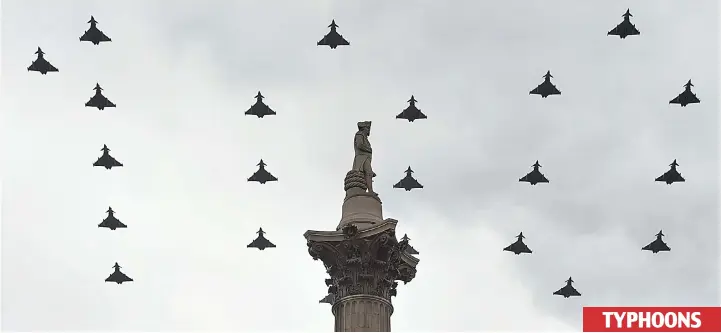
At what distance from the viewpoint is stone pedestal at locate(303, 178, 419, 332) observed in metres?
38.7

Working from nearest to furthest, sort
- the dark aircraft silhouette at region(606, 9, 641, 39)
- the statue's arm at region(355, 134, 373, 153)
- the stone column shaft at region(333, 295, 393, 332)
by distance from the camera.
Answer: the stone column shaft at region(333, 295, 393, 332), the statue's arm at region(355, 134, 373, 153), the dark aircraft silhouette at region(606, 9, 641, 39)

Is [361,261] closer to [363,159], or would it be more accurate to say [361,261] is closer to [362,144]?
[363,159]

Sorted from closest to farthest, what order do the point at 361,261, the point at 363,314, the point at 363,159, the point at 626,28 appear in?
the point at 363,314 < the point at 361,261 < the point at 363,159 < the point at 626,28

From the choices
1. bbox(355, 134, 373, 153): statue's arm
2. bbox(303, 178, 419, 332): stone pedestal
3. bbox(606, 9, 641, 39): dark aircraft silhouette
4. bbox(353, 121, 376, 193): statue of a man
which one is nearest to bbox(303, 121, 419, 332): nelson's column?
bbox(303, 178, 419, 332): stone pedestal

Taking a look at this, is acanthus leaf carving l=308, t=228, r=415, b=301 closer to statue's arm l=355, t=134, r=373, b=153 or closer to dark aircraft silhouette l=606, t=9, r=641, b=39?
statue's arm l=355, t=134, r=373, b=153

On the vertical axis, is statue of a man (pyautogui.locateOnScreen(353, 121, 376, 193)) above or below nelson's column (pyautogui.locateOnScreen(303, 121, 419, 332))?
above

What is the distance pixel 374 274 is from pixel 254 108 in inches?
592

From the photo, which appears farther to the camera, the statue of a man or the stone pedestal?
the statue of a man

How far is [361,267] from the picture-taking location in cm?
3900

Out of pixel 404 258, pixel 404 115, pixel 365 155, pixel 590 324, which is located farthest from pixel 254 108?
pixel 590 324

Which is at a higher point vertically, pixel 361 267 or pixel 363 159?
pixel 363 159

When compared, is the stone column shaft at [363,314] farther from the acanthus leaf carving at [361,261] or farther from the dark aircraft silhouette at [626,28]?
the dark aircraft silhouette at [626,28]

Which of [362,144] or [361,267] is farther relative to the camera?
[362,144]

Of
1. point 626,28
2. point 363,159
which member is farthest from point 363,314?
point 626,28
